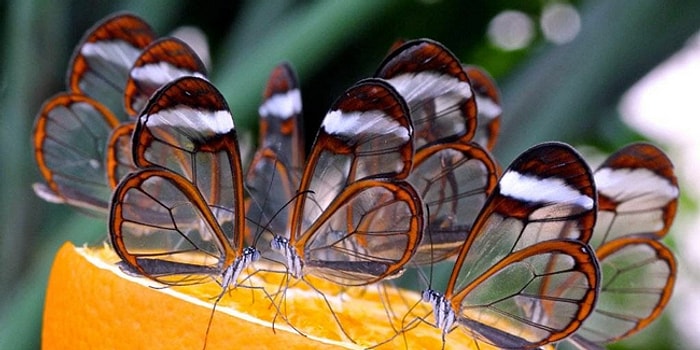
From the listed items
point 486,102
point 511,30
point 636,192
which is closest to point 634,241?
point 636,192

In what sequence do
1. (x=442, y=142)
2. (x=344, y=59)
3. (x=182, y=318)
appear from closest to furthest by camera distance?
(x=182, y=318), (x=442, y=142), (x=344, y=59)

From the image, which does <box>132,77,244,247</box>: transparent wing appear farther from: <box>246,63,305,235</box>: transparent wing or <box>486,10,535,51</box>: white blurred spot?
<box>486,10,535,51</box>: white blurred spot

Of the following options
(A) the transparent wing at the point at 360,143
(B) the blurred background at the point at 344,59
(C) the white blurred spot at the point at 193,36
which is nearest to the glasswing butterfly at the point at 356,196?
(A) the transparent wing at the point at 360,143

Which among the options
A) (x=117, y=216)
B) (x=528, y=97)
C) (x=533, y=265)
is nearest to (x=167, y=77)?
(x=117, y=216)

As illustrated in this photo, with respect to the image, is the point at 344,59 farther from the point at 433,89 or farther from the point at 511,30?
the point at 433,89

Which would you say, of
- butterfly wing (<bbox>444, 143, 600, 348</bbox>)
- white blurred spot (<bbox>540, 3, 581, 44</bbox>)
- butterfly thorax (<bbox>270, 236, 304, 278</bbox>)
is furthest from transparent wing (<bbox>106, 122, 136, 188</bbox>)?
white blurred spot (<bbox>540, 3, 581, 44</bbox>)

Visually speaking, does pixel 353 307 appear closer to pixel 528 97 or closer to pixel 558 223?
pixel 558 223

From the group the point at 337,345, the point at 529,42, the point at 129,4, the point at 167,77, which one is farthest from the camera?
the point at 529,42
